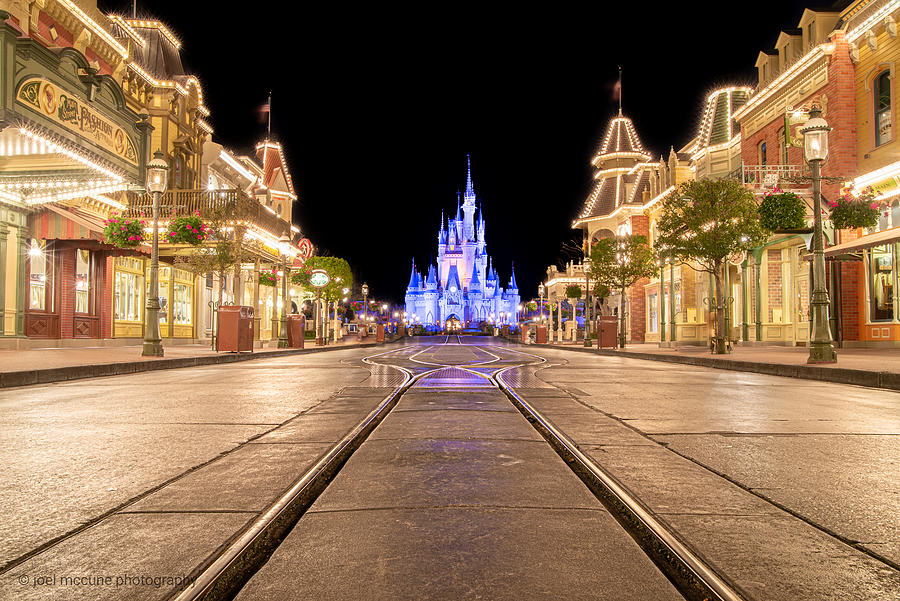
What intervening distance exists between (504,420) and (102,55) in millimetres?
24294

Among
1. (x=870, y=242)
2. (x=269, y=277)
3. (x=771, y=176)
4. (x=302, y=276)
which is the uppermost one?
(x=771, y=176)

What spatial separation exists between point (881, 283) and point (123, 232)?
2603 cm

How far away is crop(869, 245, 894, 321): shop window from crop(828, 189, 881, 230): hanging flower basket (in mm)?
2107

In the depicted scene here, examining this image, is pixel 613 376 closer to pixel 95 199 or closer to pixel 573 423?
pixel 573 423

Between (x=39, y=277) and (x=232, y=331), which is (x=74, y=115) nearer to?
(x=39, y=277)

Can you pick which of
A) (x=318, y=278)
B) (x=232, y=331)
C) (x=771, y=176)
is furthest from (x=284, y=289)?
(x=771, y=176)

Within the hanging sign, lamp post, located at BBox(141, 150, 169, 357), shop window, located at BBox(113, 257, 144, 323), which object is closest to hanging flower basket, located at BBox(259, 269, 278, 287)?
the hanging sign

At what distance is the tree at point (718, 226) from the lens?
2280 cm

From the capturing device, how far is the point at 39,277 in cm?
2206

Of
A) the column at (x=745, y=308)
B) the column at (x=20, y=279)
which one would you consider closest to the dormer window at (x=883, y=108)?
the column at (x=745, y=308)

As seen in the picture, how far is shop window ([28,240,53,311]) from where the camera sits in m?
21.6

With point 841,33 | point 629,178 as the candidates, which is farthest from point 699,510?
point 629,178

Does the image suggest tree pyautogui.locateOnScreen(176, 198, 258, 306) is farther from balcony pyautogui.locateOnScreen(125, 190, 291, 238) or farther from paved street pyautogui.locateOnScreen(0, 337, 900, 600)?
paved street pyautogui.locateOnScreen(0, 337, 900, 600)

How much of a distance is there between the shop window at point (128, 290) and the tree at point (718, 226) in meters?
22.1
